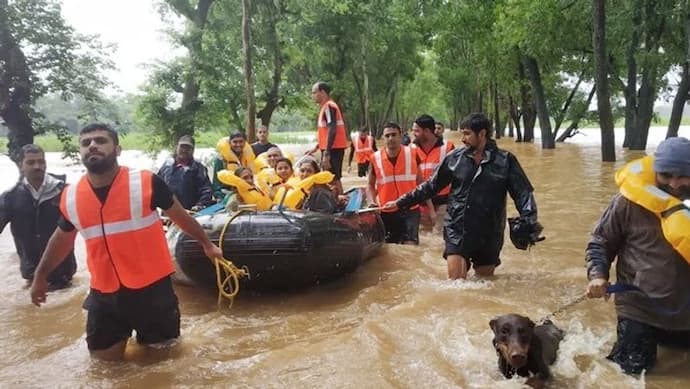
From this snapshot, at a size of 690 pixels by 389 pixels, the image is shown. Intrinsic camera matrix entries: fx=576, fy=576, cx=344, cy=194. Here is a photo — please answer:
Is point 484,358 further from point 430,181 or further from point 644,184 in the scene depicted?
point 430,181

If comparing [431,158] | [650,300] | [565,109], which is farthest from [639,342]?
[565,109]

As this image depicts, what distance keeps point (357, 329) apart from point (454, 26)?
81.9 ft

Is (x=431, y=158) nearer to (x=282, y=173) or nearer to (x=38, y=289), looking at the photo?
(x=282, y=173)

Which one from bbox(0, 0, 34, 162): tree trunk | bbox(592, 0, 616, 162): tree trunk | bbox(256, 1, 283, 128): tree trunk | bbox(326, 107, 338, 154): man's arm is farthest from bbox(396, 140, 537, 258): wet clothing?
Result: bbox(256, 1, 283, 128): tree trunk

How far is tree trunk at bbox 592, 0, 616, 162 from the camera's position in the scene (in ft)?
49.4

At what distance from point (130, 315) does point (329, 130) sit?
4823 millimetres

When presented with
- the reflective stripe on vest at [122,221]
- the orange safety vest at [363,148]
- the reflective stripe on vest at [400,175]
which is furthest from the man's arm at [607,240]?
the orange safety vest at [363,148]

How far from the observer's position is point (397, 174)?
23.0 feet

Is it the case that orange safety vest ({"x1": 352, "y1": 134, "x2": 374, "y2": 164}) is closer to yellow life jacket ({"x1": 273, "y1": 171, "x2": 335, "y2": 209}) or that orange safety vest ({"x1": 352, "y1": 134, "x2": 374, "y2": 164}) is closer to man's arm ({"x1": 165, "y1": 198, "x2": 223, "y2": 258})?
yellow life jacket ({"x1": 273, "y1": 171, "x2": 335, "y2": 209})

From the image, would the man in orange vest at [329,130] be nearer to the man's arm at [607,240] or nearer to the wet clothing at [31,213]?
the wet clothing at [31,213]

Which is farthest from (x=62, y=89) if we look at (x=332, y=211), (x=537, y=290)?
(x=537, y=290)

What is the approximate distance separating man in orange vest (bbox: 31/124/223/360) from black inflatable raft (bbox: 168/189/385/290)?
3.52ft

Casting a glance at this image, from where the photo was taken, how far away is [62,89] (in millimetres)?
13281

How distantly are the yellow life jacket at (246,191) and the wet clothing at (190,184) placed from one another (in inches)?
45.9
